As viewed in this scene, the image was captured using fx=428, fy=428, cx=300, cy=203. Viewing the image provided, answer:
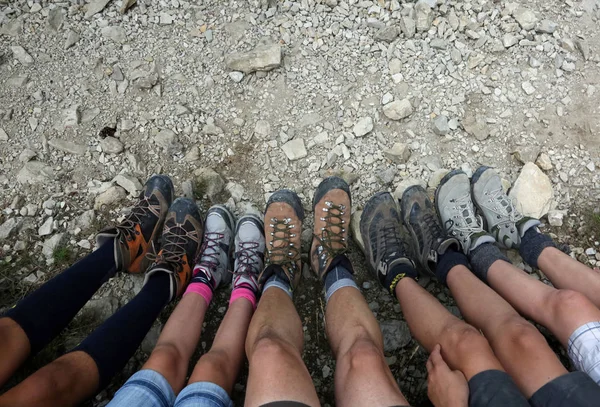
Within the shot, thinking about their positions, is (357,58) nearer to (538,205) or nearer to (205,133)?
(205,133)

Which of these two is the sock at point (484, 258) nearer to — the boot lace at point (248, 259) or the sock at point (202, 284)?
the boot lace at point (248, 259)

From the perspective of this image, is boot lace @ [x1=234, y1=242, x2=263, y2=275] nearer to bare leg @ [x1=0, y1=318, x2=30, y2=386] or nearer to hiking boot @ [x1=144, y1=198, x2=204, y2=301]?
hiking boot @ [x1=144, y1=198, x2=204, y2=301]

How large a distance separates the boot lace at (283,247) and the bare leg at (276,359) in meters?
0.46

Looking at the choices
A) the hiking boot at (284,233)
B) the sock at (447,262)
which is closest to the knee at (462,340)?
the sock at (447,262)

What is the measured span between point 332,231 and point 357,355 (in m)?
1.23

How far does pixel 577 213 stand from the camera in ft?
11.4

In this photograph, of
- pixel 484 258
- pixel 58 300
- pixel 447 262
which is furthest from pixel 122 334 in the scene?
pixel 484 258

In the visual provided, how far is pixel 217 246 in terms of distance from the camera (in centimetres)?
346

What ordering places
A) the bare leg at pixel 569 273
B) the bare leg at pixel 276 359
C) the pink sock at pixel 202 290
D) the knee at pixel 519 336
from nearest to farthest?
the bare leg at pixel 276 359 < the knee at pixel 519 336 < the bare leg at pixel 569 273 < the pink sock at pixel 202 290

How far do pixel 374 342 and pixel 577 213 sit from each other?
222 cm

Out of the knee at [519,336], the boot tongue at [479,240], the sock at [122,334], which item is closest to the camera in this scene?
the knee at [519,336]

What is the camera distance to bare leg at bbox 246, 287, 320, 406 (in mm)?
1948

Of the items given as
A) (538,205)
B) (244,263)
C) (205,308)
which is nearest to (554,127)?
(538,205)

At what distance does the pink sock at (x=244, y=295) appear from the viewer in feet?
9.96
